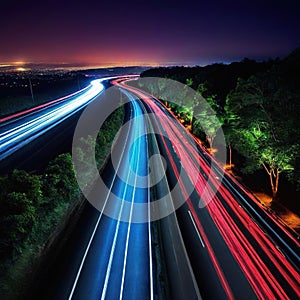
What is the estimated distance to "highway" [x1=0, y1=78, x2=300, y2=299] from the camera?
12.8 metres

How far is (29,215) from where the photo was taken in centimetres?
1346

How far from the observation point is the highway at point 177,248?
12.8 metres

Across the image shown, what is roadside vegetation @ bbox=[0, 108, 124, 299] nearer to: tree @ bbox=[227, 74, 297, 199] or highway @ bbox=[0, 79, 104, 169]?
highway @ bbox=[0, 79, 104, 169]

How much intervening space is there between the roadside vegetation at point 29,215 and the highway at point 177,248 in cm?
110

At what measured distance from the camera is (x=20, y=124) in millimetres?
41125

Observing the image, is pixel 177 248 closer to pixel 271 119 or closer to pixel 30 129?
pixel 271 119

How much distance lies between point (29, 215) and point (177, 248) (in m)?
8.89

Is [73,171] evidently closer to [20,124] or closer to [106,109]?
[20,124]

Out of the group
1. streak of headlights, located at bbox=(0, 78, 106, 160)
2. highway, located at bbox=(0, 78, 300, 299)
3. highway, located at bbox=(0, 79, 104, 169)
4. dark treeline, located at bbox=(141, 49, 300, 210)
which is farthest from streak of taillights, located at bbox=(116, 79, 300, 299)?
highway, located at bbox=(0, 79, 104, 169)

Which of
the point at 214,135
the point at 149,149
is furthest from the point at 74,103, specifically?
the point at 214,135

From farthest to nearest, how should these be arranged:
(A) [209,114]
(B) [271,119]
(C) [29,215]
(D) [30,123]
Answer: (D) [30,123] → (A) [209,114] → (B) [271,119] → (C) [29,215]

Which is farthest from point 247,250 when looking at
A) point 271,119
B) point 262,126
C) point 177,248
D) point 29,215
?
point 29,215

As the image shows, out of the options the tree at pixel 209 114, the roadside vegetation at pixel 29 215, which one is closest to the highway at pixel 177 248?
the roadside vegetation at pixel 29 215

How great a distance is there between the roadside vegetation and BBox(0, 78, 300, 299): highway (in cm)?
110
